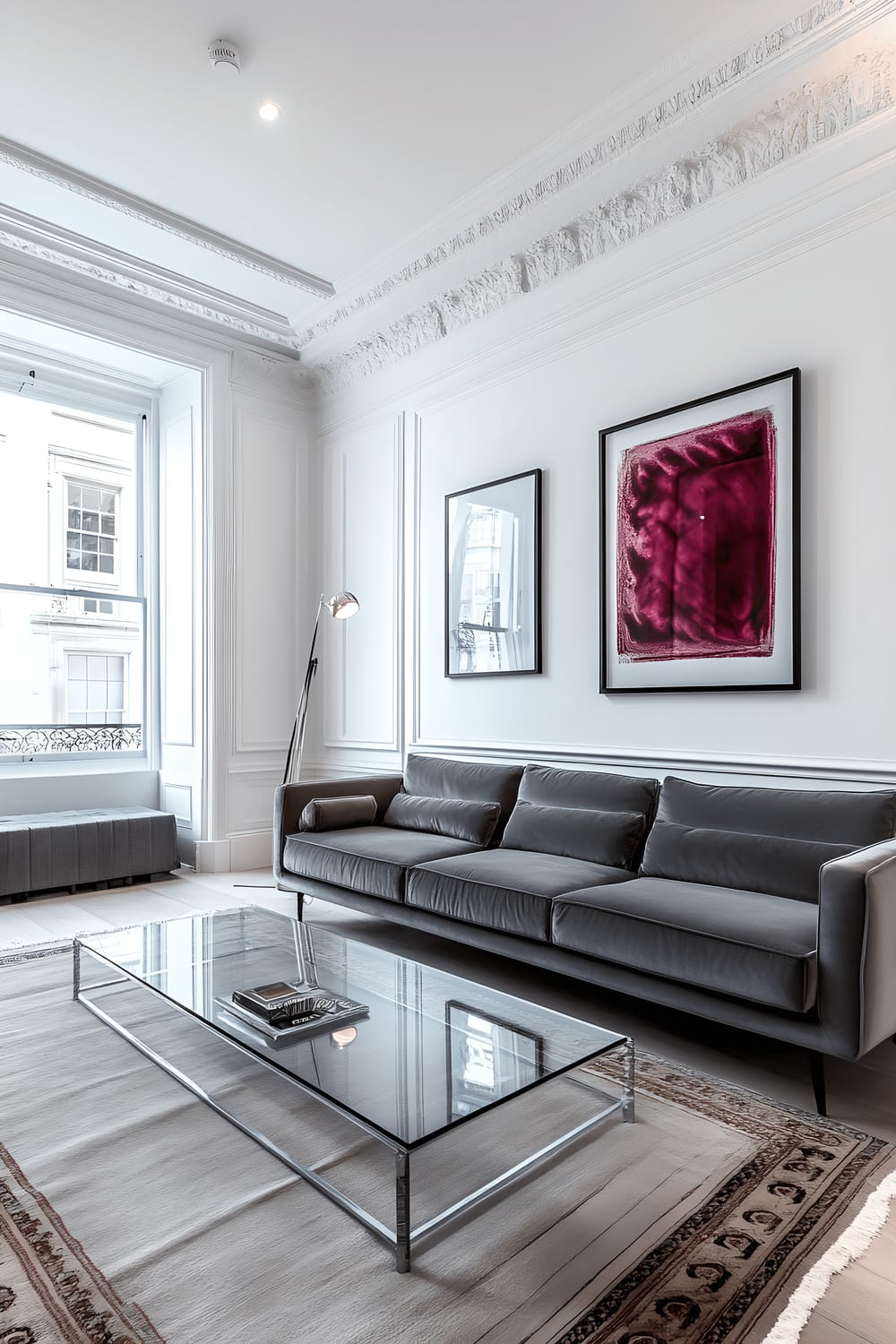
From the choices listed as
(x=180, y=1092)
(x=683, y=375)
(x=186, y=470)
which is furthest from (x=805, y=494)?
(x=186, y=470)

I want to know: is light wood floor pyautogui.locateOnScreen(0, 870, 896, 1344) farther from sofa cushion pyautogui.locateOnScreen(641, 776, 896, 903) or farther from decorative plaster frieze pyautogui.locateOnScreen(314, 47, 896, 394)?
decorative plaster frieze pyautogui.locateOnScreen(314, 47, 896, 394)

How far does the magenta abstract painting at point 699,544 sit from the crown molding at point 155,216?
2.25m

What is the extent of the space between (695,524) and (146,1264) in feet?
9.78

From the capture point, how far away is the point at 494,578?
4309 mm

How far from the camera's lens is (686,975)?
7.33ft

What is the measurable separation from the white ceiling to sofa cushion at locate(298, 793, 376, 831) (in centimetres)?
285

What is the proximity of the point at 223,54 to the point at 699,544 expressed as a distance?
2530 mm

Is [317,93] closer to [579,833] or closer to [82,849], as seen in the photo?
[579,833]

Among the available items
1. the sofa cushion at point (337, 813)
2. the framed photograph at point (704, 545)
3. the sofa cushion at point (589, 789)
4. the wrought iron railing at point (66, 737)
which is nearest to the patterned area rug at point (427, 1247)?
the sofa cushion at point (589, 789)

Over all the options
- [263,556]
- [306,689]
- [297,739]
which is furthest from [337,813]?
[263,556]

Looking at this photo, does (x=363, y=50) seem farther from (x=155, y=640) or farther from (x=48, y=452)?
(x=155, y=640)

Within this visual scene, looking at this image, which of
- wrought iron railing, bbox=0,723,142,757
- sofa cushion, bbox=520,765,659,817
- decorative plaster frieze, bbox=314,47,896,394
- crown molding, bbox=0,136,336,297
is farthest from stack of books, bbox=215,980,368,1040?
crown molding, bbox=0,136,336,297

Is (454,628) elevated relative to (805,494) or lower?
lower

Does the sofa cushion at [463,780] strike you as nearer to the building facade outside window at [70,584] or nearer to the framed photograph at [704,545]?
the framed photograph at [704,545]
